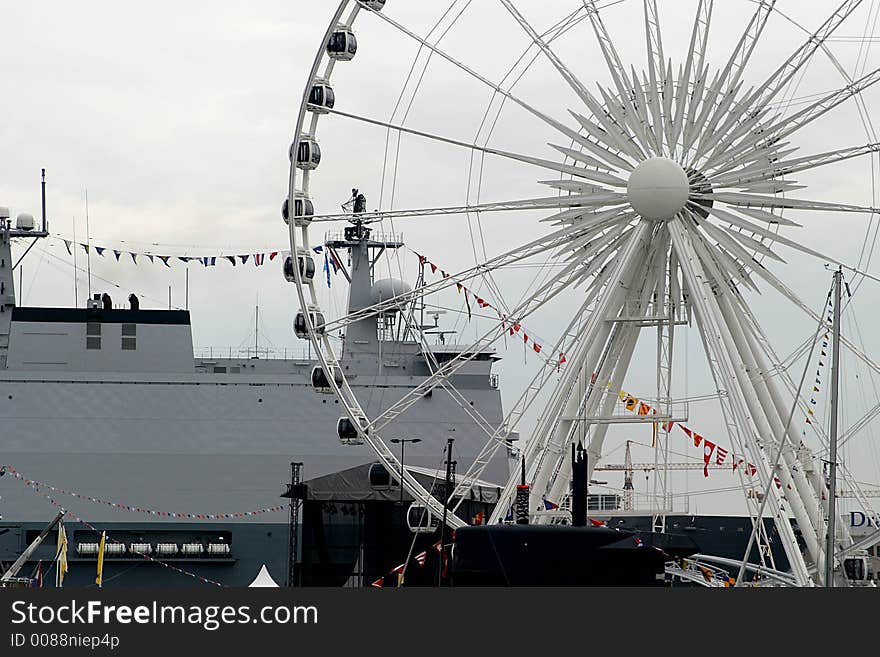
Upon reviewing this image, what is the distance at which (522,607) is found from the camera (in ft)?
66.6

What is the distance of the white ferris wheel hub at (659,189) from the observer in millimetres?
27484

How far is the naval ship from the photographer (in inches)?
1757

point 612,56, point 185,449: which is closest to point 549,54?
point 612,56

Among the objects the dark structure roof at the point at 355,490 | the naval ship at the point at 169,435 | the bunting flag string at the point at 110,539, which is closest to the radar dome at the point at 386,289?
the naval ship at the point at 169,435

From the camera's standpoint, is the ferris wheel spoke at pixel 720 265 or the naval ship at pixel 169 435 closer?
the ferris wheel spoke at pixel 720 265

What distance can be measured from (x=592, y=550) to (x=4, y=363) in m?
30.7

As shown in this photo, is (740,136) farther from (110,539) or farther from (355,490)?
(110,539)

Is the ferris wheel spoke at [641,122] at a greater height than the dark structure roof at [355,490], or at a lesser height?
greater

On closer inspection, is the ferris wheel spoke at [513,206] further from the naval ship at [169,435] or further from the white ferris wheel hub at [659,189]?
the naval ship at [169,435]

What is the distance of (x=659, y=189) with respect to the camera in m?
27.5

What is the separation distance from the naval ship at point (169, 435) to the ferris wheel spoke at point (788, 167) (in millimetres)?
17681

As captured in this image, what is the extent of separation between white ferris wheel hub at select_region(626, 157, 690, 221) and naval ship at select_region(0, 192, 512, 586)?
17107 mm

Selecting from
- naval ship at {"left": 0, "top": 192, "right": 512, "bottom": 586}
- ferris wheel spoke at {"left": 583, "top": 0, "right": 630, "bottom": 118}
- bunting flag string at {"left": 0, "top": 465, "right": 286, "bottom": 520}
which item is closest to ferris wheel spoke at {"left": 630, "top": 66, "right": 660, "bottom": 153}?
ferris wheel spoke at {"left": 583, "top": 0, "right": 630, "bottom": 118}

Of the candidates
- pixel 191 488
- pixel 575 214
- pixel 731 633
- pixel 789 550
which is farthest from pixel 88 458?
pixel 731 633
